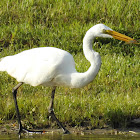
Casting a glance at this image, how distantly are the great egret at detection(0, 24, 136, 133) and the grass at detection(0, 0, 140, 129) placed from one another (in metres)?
0.31

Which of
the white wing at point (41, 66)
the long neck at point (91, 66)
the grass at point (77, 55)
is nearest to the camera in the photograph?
the long neck at point (91, 66)

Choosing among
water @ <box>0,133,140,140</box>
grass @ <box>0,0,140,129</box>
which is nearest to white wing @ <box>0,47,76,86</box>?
grass @ <box>0,0,140,129</box>

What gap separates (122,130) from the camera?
6.59 m

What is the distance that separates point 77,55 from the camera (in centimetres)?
914

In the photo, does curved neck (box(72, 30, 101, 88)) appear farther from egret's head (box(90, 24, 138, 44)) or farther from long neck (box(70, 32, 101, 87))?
egret's head (box(90, 24, 138, 44))

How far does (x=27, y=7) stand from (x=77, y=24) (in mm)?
1374

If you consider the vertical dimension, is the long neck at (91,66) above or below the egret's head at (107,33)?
below

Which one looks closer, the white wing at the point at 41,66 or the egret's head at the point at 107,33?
the egret's head at the point at 107,33

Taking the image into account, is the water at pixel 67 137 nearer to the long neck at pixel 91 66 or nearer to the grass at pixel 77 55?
→ the grass at pixel 77 55

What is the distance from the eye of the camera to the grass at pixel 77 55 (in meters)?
6.82

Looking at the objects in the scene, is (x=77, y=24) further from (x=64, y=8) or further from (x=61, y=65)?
(x=61, y=65)

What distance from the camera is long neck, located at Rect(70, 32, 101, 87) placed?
20.2 ft

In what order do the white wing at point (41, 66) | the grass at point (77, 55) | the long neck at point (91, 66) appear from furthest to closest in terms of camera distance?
the grass at point (77, 55) → the white wing at point (41, 66) → the long neck at point (91, 66)

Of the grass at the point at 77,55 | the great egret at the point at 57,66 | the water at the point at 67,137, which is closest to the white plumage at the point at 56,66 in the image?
the great egret at the point at 57,66
